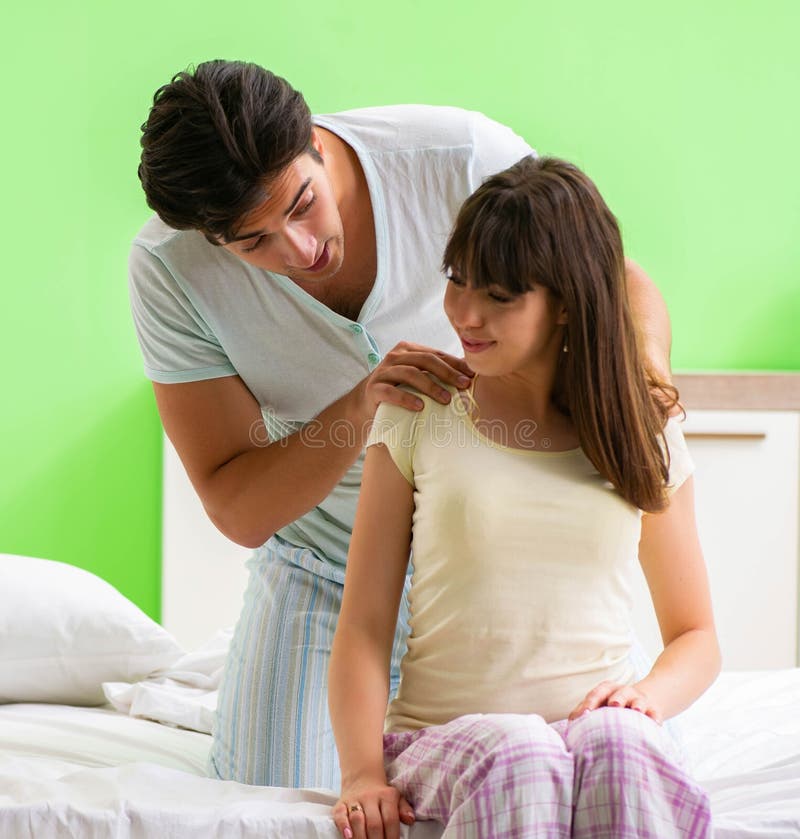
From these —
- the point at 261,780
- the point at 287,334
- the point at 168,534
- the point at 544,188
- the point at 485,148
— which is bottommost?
the point at 261,780

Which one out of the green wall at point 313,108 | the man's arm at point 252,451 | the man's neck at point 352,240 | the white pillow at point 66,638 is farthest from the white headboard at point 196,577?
the man's neck at point 352,240

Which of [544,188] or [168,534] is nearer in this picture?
[544,188]

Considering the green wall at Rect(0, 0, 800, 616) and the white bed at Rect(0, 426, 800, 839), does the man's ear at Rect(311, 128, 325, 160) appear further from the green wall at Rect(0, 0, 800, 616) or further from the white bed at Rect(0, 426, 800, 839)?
the green wall at Rect(0, 0, 800, 616)

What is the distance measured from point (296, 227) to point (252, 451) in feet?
1.14

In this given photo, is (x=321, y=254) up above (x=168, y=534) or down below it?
above

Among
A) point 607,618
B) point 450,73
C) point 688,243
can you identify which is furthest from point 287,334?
point 688,243

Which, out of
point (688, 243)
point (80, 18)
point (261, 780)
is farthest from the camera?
A: point (688, 243)

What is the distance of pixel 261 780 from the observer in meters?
1.45

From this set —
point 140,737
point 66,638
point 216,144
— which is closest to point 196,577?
point 66,638

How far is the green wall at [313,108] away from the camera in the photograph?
2.72 m

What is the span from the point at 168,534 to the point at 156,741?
3.22 feet

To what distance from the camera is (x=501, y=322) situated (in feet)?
3.72

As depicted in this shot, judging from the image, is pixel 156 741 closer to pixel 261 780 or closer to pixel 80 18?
pixel 261 780

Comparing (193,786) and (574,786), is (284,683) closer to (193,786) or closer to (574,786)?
(193,786)
